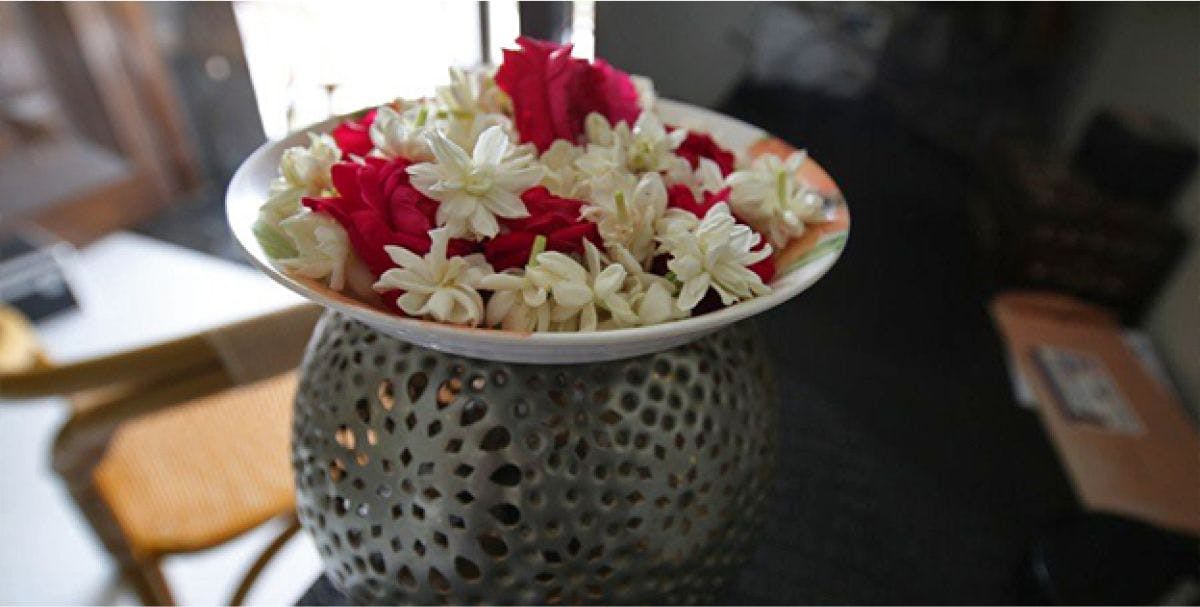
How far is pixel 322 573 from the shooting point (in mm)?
489

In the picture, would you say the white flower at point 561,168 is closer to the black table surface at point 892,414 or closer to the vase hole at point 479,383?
the vase hole at point 479,383

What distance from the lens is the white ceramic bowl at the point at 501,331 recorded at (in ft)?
0.84

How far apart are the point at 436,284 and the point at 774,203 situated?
16 centimetres

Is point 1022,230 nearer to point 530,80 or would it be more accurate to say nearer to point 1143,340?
point 1143,340

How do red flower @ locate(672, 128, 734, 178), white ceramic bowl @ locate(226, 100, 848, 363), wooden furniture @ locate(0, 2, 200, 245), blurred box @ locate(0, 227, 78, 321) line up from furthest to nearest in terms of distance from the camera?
wooden furniture @ locate(0, 2, 200, 245) → blurred box @ locate(0, 227, 78, 321) → red flower @ locate(672, 128, 734, 178) → white ceramic bowl @ locate(226, 100, 848, 363)

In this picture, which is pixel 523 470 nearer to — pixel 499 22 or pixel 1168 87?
pixel 499 22

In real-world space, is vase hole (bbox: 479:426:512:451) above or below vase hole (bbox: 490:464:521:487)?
above

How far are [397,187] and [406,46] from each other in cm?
41

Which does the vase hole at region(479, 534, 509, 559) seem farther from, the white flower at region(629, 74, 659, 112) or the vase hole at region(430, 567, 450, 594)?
the white flower at region(629, 74, 659, 112)

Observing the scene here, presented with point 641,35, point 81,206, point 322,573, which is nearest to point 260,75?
point 81,206

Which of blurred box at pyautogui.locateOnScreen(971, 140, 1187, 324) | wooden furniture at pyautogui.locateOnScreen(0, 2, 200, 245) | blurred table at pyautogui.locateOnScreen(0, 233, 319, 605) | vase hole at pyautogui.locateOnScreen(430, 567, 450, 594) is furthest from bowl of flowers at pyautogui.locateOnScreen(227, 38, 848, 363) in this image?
wooden furniture at pyautogui.locateOnScreen(0, 2, 200, 245)

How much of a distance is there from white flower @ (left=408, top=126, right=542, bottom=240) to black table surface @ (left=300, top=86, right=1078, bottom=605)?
305 mm

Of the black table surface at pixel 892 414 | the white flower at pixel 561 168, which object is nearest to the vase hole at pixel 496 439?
the white flower at pixel 561 168

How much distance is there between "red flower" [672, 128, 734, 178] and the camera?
363 mm
